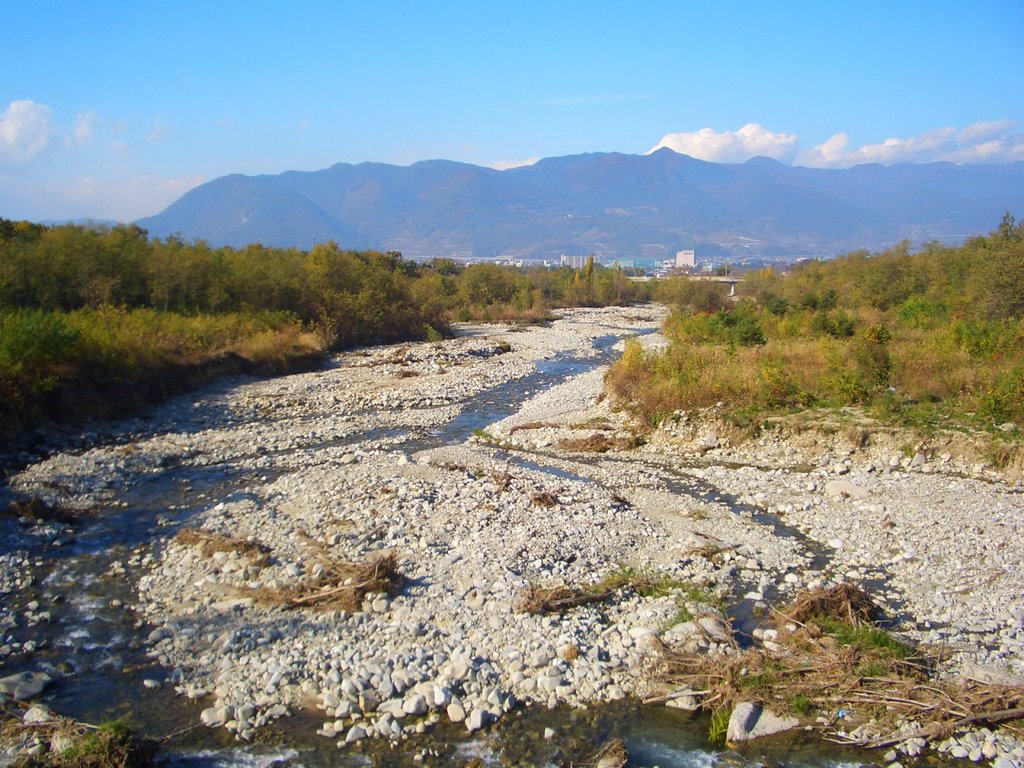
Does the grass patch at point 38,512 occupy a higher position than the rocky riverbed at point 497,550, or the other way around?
the grass patch at point 38,512

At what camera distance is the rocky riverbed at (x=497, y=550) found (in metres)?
7.59

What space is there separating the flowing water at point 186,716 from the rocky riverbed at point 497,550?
17cm

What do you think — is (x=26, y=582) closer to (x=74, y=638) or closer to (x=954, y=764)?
(x=74, y=638)

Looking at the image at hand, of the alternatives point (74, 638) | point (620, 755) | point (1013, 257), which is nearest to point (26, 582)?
point (74, 638)

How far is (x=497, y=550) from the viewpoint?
35.0ft

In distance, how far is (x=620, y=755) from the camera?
6.40 m

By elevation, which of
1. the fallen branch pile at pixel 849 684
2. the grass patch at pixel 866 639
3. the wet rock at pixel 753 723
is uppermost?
the grass patch at pixel 866 639

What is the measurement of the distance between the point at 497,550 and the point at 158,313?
23.3 m

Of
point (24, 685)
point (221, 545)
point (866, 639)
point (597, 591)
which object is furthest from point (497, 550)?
point (24, 685)

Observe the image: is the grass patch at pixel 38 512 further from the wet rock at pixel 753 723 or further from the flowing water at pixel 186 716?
the wet rock at pixel 753 723

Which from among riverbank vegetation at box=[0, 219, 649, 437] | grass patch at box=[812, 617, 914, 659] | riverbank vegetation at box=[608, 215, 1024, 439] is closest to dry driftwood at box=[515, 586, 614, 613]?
grass patch at box=[812, 617, 914, 659]

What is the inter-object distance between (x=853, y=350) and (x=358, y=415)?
1432cm

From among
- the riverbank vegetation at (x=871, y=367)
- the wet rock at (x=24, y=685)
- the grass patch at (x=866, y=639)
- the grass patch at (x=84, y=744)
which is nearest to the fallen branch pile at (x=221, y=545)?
the wet rock at (x=24, y=685)

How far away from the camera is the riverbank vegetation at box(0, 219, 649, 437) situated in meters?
19.0
